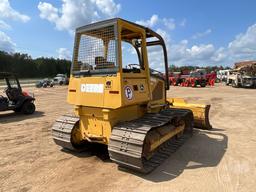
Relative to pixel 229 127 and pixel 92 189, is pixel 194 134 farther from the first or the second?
pixel 92 189

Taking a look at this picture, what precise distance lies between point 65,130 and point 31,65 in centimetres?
8512

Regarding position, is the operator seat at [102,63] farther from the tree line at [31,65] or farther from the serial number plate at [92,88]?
the tree line at [31,65]

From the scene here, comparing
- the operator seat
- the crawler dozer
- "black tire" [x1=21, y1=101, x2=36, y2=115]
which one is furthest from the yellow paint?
"black tire" [x1=21, y1=101, x2=36, y2=115]

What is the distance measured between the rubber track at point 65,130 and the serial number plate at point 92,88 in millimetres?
885

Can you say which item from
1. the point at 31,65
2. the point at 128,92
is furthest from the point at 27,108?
the point at 31,65

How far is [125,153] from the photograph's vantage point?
164 inches

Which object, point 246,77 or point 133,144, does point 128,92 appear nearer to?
point 133,144

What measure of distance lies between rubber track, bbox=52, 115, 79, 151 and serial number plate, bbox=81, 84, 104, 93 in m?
0.89

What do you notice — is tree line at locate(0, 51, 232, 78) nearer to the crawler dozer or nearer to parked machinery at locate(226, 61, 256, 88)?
parked machinery at locate(226, 61, 256, 88)

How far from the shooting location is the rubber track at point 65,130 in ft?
17.5

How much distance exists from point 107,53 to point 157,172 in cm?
239

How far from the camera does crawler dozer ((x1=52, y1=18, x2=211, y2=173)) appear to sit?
4.33 m

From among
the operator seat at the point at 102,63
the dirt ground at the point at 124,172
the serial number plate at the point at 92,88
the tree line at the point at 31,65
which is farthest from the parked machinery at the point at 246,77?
the tree line at the point at 31,65

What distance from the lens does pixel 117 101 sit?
4344 mm
